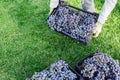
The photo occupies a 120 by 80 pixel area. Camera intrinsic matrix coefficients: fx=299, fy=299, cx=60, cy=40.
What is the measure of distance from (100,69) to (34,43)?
116 cm

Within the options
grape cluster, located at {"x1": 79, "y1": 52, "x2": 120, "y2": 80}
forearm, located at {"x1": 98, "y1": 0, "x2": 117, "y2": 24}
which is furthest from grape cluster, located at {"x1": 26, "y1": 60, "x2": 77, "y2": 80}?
forearm, located at {"x1": 98, "y1": 0, "x2": 117, "y2": 24}

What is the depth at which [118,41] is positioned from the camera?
4211 mm

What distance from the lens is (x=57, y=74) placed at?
11.1 feet

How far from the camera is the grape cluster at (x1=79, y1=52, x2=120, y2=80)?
11.0 ft

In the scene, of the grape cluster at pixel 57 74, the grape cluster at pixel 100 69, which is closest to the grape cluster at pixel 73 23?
the grape cluster at pixel 100 69

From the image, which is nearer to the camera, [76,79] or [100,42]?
[76,79]

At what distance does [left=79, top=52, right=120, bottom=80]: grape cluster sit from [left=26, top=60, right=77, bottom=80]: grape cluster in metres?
0.15

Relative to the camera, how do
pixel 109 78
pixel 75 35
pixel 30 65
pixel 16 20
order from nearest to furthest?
1. pixel 109 78
2. pixel 75 35
3. pixel 30 65
4. pixel 16 20

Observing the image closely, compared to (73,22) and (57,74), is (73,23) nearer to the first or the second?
(73,22)

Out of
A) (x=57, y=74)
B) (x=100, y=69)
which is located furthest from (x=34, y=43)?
(x=100, y=69)

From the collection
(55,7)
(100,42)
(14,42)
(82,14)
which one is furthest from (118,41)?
(14,42)

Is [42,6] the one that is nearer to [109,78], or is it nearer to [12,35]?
[12,35]

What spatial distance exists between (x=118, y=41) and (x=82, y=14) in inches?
30.0

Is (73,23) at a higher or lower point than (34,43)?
higher
